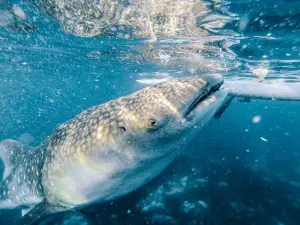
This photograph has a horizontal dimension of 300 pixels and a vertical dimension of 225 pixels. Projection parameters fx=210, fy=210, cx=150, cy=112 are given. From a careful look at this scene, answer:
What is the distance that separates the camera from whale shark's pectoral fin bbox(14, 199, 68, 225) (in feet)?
12.3

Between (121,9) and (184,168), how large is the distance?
7.36 meters

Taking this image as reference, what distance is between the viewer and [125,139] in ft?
9.23

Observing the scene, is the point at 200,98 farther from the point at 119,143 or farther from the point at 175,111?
the point at 119,143

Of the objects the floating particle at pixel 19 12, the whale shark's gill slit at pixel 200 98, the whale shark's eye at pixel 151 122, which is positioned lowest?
the whale shark's eye at pixel 151 122

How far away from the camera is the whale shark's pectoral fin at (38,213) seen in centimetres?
374

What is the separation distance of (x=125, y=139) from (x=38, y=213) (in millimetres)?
2517

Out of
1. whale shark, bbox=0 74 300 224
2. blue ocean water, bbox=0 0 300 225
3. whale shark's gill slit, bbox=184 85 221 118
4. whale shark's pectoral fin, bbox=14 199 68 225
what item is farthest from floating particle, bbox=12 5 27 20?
whale shark's gill slit, bbox=184 85 221 118

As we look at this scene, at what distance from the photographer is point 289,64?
13109 millimetres

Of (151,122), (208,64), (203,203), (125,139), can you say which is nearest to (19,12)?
(125,139)

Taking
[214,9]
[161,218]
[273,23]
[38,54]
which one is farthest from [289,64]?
[38,54]

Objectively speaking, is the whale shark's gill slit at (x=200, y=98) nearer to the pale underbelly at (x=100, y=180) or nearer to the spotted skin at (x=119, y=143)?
the spotted skin at (x=119, y=143)

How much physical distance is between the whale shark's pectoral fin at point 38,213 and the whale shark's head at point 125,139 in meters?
0.17

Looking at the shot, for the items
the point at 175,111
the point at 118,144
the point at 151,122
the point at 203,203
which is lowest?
the point at 203,203

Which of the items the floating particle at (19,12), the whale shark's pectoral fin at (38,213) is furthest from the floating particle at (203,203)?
the floating particle at (19,12)
